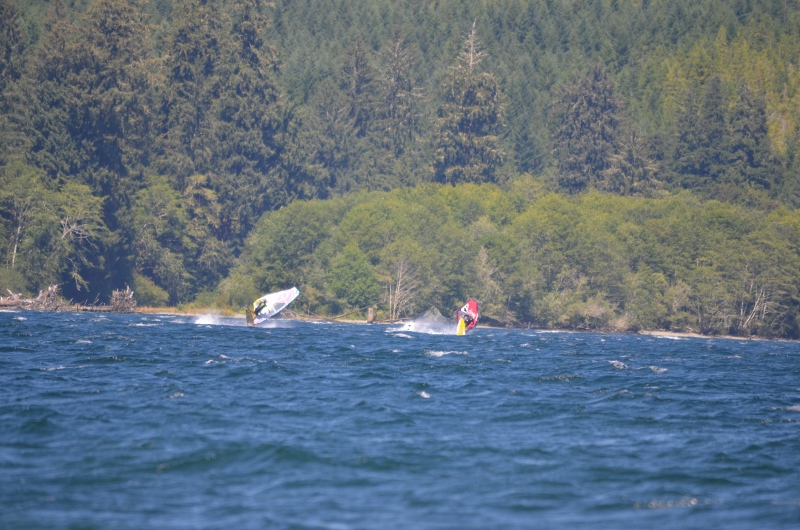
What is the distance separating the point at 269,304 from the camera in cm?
6256

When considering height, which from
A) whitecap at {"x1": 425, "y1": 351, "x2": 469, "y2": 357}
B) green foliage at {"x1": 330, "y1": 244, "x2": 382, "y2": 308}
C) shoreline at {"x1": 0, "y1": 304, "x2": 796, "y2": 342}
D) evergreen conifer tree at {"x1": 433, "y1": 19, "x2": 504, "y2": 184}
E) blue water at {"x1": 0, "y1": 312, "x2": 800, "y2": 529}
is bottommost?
shoreline at {"x1": 0, "y1": 304, "x2": 796, "y2": 342}

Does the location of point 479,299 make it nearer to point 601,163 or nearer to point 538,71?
point 601,163

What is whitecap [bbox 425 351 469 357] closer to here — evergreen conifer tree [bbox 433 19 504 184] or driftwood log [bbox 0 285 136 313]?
driftwood log [bbox 0 285 136 313]

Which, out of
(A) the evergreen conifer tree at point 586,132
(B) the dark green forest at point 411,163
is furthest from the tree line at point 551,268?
(A) the evergreen conifer tree at point 586,132

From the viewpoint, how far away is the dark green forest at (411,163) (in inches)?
3270

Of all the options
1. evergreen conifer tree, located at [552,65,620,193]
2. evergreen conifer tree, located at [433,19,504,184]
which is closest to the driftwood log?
evergreen conifer tree, located at [433,19,504,184]

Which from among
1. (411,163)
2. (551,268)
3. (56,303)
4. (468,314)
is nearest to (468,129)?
(411,163)

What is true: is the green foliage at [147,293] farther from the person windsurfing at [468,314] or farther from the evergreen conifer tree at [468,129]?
the evergreen conifer tree at [468,129]

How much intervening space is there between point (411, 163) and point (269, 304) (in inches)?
2416

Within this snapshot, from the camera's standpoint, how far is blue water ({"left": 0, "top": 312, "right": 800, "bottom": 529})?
15898 millimetres

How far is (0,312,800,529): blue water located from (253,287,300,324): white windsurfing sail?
22.9 m

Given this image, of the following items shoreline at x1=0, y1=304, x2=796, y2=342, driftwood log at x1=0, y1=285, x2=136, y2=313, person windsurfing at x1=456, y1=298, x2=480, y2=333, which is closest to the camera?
person windsurfing at x1=456, y1=298, x2=480, y2=333

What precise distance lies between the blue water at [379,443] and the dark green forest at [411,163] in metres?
46.8

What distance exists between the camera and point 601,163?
122062 millimetres
